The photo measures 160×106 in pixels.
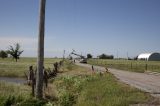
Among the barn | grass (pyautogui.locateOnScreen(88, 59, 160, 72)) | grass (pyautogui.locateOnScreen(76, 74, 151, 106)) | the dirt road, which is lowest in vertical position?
grass (pyautogui.locateOnScreen(76, 74, 151, 106))

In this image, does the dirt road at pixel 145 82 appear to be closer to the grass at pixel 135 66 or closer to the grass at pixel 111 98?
the grass at pixel 111 98

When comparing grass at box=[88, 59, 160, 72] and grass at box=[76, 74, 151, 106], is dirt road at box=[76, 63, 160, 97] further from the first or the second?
grass at box=[88, 59, 160, 72]

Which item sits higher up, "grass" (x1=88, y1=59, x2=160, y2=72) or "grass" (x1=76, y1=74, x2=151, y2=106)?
"grass" (x1=88, y1=59, x2=160, y2=72)

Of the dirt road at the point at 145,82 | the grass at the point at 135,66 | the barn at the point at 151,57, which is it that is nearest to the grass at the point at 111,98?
the dirt road at the point at 145,82

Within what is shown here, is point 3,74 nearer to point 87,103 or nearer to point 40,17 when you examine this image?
point 40,17

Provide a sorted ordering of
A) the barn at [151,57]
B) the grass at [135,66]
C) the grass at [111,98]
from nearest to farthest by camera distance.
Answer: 1. the grass at [111,98]
2. the grass at [135,66]
3. the barn at [151,57]

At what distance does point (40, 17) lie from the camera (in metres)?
16.0

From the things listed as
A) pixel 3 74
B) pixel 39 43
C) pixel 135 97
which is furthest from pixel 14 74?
pixel 135 97

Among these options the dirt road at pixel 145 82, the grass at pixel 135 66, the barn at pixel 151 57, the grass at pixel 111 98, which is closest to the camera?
the grass at pixel 111 98

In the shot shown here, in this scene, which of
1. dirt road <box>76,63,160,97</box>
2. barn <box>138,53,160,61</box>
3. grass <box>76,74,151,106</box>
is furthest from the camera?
barn <box>138,53,160,61</box>

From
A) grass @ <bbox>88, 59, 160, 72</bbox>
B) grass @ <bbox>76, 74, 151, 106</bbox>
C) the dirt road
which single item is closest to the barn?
grass @ <bbox>88, 59, 160, 72</bbox>

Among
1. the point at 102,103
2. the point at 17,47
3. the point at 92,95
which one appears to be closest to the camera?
the point at 102,103

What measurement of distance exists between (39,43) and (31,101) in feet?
9.30

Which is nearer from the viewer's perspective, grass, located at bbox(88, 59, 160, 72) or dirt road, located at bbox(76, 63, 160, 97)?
dirt road, located at bbox(76, 63, 160, 97)
